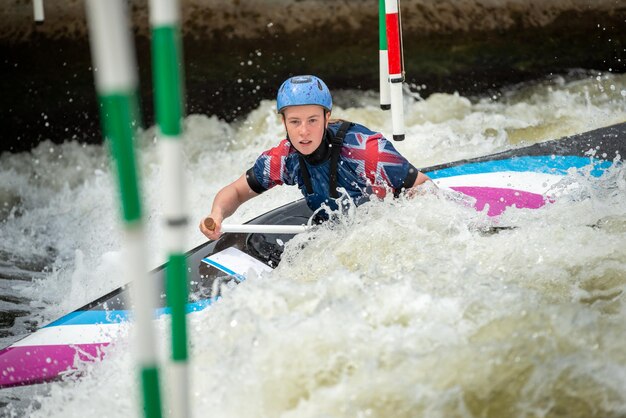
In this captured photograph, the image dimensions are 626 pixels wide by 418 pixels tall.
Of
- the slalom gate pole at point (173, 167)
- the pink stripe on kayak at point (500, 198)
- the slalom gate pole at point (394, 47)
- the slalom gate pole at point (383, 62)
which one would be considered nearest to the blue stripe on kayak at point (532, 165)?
the pink stripe on kayak at point (500, 198)

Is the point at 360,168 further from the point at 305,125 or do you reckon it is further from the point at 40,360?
the point at 40,360

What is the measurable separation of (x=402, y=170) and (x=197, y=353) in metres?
1.31

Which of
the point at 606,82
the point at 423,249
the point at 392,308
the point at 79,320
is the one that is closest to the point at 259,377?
the point at 392,308

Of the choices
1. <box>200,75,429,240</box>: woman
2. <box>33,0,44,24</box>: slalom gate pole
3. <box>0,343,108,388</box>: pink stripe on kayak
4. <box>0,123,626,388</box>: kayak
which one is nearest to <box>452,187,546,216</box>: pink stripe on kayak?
<box>0,123,626,388</box>: kayak

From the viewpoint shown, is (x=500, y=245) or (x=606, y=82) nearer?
(x=500, y=245)

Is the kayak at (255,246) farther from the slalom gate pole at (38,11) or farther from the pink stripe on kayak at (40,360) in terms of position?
the slalom gate pole at (38,11)

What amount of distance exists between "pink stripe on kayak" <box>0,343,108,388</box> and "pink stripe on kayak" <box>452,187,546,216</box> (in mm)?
1941

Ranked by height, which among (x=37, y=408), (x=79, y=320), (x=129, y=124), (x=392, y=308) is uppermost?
(x=129, y=124)

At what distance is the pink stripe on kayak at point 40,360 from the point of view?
10.5 ft

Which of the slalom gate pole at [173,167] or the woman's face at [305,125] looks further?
the woman's face at [305,125]

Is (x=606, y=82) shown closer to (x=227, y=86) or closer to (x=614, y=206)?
(x=227, y=86)

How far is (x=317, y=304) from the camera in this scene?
250cm

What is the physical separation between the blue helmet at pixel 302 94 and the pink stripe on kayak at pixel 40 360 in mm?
1201

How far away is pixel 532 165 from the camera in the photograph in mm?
4344
